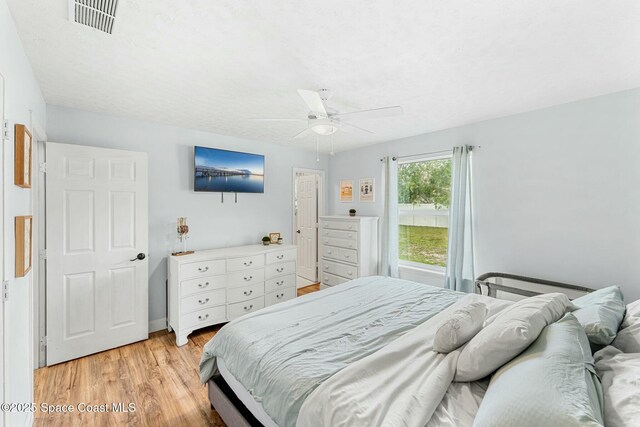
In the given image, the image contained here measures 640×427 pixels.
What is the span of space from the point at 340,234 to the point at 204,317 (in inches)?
86.9

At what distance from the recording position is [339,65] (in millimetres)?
1956

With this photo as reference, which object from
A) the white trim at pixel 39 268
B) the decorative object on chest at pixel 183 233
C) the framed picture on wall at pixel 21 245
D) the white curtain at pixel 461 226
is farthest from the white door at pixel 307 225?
the framed picture on wall at pixel 21 245

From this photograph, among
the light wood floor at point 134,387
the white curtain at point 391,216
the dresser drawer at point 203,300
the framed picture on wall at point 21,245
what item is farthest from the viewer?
the white curtain at point 391,216

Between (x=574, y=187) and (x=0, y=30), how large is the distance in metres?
4.23

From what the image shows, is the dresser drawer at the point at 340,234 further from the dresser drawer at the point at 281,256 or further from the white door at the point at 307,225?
the dresser drawer at the point at 281,256

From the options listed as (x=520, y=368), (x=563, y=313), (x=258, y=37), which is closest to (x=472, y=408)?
(x=520, y=368)

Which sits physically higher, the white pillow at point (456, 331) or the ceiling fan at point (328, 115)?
the ceiling fan at point (328, 115)

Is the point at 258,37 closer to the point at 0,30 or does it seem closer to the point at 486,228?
the point at 0,30

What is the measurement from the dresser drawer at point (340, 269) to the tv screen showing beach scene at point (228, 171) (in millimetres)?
1612

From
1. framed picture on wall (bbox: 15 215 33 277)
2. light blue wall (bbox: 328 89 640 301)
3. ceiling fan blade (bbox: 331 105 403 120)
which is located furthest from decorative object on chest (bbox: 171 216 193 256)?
light blue wall (bbox: 328 89 640 301)

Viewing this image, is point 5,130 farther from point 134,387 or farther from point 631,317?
point 631,317

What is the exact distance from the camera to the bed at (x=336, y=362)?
3.76 feet

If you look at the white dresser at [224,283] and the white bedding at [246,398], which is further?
the white dresser at [224,283]

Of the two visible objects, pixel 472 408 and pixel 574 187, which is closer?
pixel 472 408
